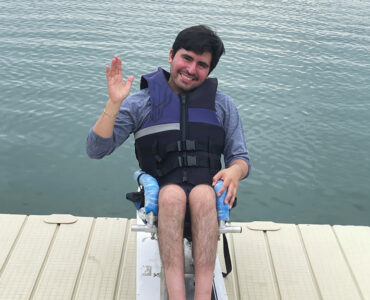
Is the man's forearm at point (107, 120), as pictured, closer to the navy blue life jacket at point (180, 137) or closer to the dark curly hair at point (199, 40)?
the navy blue life jacket at point (180, 137)

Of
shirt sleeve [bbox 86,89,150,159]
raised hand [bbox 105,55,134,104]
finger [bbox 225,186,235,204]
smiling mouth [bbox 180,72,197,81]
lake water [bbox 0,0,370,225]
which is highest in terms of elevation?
raised hand [bbox 105,55,134,104]

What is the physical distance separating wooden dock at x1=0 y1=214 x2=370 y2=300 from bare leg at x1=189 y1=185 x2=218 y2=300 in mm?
852

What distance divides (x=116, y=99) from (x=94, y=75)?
8.49 m

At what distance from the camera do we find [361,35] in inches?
632

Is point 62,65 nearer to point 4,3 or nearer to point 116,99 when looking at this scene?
point 4,3

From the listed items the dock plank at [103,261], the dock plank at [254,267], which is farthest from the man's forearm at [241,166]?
the dock plank at [103,261]

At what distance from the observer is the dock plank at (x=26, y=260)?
3.71 m

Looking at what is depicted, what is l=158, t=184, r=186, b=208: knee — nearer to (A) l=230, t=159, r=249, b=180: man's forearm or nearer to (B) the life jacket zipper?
(B) the life jacket zipper

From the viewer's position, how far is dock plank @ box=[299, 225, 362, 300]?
388cm

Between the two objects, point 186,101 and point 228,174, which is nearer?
point 228,174

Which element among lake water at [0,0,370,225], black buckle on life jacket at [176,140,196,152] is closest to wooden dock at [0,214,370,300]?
black buckle on life jacket at [176,140,196,152]

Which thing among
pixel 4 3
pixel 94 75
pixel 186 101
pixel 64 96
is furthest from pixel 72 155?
pixel 4 3

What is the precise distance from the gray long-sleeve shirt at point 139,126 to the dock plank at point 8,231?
1.44 meters

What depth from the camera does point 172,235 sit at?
310 centimetres
